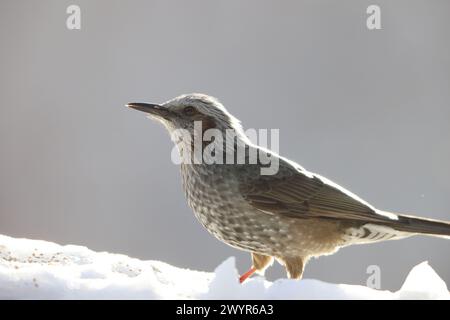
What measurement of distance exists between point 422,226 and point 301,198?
0.97 metres

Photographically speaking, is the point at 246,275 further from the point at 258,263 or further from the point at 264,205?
the point at 264,205

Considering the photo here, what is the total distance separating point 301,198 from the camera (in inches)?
224

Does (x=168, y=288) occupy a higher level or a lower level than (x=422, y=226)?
lower

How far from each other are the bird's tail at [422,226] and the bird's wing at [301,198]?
81 millimetres

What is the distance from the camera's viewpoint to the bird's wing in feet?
18.0

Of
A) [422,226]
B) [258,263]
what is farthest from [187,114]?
[422,226]

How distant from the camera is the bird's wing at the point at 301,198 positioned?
547 cm

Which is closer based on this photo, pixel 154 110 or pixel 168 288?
pixel 168 288

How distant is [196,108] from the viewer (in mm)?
5801

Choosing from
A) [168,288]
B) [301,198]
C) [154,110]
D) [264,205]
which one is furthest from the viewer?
[154,110]

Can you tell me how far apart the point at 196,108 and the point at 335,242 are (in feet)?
5.17

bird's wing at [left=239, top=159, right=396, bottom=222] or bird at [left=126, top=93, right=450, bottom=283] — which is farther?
bird's wing at [left=239, top=159, right=396, bottom=222]

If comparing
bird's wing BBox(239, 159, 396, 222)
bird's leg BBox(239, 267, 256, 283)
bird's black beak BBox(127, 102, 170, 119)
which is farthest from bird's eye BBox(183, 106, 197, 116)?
bird's leg BBox(239, 267, 256, 283)

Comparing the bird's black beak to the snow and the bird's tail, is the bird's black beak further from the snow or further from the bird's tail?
the bird's tail
